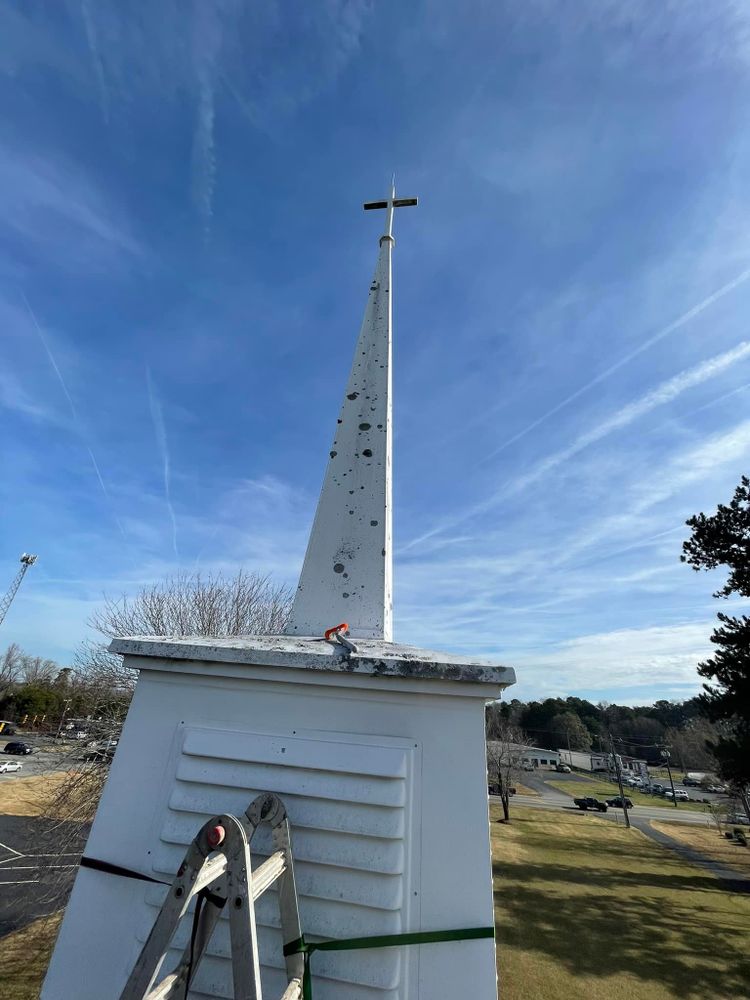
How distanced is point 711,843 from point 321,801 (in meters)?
46.2

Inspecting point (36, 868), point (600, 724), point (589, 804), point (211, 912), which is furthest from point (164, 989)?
point (600, 724)

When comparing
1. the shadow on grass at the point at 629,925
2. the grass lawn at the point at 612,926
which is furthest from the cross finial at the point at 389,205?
the shadow on grass at the point at 629,925

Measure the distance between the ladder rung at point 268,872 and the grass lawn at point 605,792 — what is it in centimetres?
6226

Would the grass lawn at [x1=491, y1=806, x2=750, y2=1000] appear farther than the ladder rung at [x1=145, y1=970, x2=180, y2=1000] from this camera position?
Yes

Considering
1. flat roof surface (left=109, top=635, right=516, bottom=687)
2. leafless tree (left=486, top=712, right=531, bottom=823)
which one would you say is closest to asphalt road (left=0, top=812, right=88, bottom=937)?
flat roof surface (left=109, top=635, right=516, bottom=687)

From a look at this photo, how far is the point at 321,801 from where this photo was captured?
2203 mm

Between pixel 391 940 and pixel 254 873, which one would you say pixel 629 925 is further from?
pixel 254 873

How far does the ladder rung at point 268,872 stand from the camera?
5.64 feet

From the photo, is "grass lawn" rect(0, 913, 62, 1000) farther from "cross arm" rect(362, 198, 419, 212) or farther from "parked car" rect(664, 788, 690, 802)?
"parked car" rect(664, 788, 690, 802)

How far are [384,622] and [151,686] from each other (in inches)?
67.4

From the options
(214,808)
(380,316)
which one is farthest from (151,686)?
(380,316)

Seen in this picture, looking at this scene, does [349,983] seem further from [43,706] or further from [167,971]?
[43,706]

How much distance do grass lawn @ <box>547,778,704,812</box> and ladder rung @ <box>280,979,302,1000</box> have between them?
204ft

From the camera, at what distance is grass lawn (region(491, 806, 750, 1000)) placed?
479 inches
